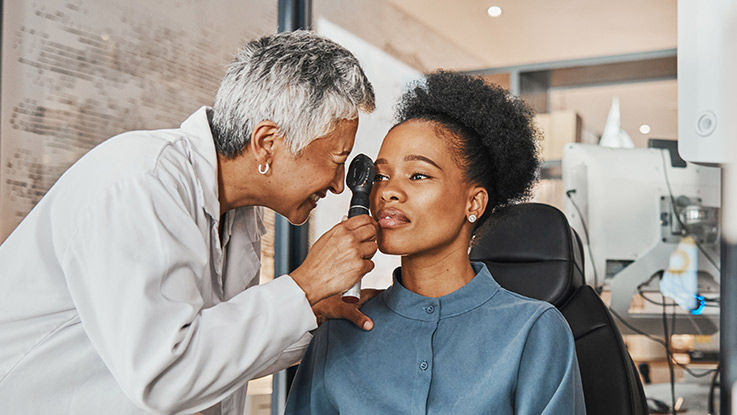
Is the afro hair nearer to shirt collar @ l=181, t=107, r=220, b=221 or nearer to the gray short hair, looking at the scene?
the gray short hair

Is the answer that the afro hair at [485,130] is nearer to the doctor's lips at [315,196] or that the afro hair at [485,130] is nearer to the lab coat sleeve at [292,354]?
the doctor's lips at [315,196]

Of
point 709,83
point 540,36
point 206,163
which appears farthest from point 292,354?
point 540,36

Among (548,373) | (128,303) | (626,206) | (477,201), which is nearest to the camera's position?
(128,303)

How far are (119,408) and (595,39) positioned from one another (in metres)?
1.69

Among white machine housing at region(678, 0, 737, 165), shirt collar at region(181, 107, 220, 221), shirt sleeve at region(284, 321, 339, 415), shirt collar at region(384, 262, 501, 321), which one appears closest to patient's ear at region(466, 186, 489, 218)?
shirt collar at region(384, 262, 501, 321)

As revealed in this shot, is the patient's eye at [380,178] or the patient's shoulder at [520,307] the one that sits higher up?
the patient's eye at [380,178]

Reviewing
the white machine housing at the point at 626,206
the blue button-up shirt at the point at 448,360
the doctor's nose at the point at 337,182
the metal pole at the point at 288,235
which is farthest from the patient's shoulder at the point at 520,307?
the metal pole at the point at 288,235

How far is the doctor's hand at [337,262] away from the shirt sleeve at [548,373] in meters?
0.31

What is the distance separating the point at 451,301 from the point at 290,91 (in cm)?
48

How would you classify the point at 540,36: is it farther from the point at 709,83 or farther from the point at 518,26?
the point at 709,83

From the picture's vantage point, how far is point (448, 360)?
1148mm

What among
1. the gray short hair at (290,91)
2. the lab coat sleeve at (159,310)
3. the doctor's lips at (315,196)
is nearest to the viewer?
the lab coat sleeve at (159,310)

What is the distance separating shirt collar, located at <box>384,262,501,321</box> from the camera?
1204 millimetres

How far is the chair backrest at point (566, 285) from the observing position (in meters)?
1.30
